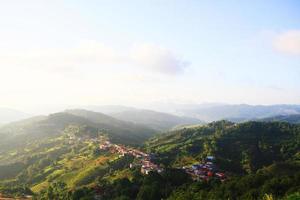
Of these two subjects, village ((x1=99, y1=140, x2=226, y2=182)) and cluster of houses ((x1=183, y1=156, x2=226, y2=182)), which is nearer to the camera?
cluster of houses ((x1=183, y1=156, x2=226, y2=182))

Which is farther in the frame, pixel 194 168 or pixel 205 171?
pixel 194 168

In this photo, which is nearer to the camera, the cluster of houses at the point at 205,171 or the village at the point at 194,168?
the cluster of houses at the point at 205,171

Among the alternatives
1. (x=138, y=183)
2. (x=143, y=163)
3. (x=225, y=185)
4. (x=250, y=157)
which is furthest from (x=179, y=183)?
(x=250, y=157)

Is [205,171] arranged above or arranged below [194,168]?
below

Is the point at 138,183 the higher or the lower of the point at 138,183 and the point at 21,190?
the higher

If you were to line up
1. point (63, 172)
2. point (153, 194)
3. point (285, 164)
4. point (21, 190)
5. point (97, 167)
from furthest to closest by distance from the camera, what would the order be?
point (63, 172)
point (97, 167)
point (285, 164)
point (21, 190)
point (153, 194)

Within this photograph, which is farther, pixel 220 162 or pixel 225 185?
pixel 220 162

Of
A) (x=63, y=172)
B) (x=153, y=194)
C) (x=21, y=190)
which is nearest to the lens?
(x=153, y=194)

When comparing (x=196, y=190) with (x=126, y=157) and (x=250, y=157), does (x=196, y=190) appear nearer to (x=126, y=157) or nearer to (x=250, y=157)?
(x=126, y=157)
